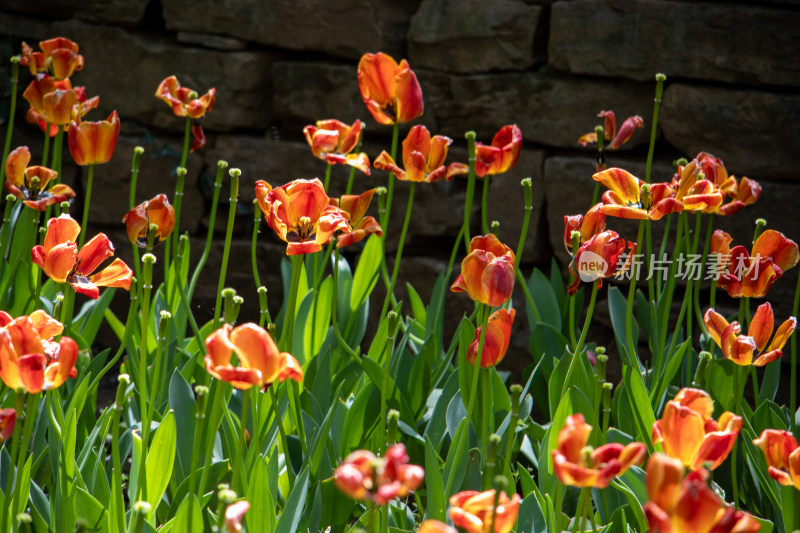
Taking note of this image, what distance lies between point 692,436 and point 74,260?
578mm

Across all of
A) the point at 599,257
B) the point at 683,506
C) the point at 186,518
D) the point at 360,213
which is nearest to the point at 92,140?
the point at 360,213

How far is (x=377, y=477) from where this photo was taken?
480 mm

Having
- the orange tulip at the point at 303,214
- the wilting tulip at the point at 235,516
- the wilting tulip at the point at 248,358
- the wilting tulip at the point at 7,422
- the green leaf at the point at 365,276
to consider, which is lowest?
the green leaf at the point at 365,276

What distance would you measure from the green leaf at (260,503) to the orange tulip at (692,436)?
38cm

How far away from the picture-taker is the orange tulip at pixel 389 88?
116cm

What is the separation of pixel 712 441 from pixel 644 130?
51.3 inches

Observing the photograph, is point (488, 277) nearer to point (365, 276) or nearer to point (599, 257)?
point (599, 257)

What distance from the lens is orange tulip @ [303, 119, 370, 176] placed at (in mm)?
1149

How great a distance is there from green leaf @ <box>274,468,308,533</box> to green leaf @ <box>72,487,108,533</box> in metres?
0.18

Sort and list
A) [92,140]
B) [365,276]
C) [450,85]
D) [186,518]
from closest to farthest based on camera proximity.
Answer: [186,518], [92,140], [365,276], [450,85]

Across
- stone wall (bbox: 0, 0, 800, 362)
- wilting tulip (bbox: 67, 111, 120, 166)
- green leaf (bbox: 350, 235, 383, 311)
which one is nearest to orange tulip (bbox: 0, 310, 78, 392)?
wilting tulip (bbox: 67, 111, 120, 166)

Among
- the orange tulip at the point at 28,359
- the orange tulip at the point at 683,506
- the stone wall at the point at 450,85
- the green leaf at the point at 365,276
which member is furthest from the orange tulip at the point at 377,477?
the stone wall at the point at 450,85

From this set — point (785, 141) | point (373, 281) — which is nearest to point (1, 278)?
point (373, 281)

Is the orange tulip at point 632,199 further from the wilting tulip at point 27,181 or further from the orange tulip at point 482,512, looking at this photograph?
the wilting tulip at point 27,181
